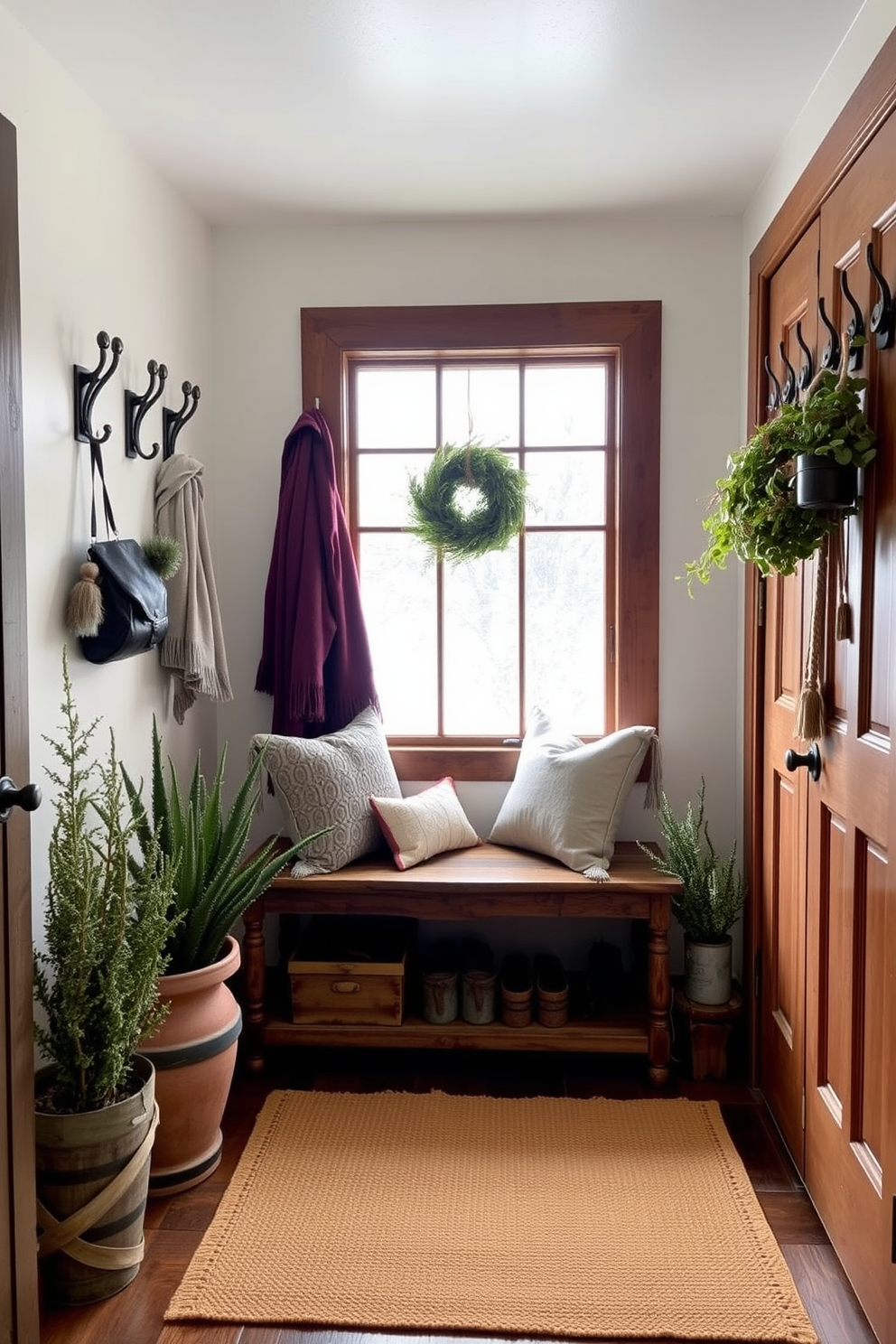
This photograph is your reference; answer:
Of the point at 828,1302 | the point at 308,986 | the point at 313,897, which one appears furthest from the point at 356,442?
the point at 828,1302

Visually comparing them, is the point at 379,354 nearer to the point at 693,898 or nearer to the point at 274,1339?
the point at 693,898

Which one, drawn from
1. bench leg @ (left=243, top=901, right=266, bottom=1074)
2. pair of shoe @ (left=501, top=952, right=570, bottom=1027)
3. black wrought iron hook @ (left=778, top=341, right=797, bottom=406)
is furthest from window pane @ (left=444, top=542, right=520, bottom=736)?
black wrought iron hook @ (left=778, top=341, right=797, bottom=406)

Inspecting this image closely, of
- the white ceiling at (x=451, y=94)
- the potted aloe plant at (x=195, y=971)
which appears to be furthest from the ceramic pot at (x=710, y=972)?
the white ceiling at (x=451, y=94)

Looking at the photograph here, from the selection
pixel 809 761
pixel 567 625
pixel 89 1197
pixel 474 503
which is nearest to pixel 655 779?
pixel 567 625

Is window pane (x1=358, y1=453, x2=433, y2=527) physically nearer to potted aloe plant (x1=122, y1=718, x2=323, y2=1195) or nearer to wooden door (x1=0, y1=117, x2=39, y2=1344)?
potted aloe plant (x1=122, y1=718, x2=323, y2=1195)

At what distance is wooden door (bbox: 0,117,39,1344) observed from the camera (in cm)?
164

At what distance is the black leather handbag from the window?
0.97m

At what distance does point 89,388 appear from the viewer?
7.42 ft

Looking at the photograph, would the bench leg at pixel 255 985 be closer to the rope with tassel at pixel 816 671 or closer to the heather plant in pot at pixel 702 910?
the heather plant in pot at pixel 702 910

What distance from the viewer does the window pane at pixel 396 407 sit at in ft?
10.4

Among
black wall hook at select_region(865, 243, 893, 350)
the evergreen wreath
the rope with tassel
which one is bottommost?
the rope with tassel

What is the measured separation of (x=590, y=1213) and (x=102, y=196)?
102 inches

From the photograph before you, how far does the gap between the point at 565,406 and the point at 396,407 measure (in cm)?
54

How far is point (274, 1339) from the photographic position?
6.03 feet
